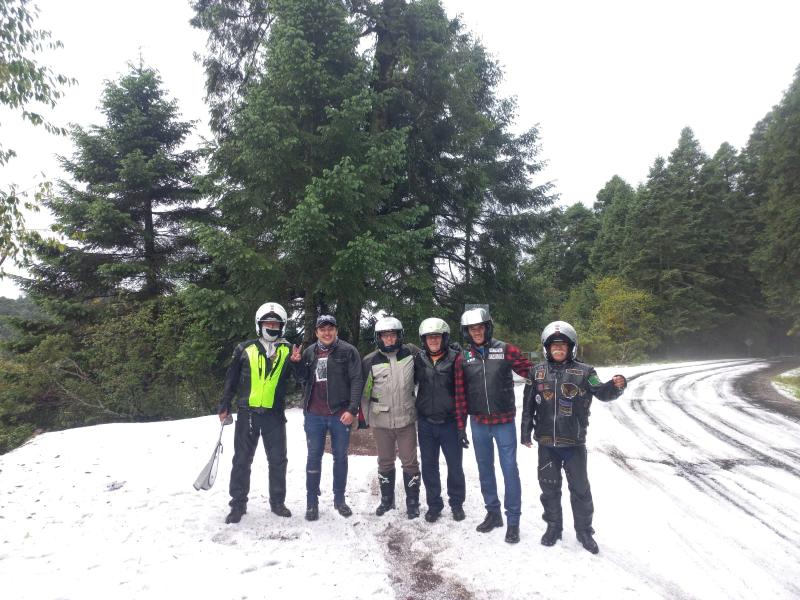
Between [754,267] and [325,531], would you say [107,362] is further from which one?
[754,267]

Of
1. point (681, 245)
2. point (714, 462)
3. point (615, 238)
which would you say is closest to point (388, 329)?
point (714, 462)

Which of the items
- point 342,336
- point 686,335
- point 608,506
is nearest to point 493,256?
point 342,336

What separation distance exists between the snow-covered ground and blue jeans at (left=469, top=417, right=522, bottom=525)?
312mm

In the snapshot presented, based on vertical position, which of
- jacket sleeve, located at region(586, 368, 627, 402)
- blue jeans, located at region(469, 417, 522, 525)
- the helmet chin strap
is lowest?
blue jeans, located at region(469, 417, 522, 525)

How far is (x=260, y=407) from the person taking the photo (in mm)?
4641

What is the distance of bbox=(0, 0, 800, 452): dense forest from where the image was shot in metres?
9.50

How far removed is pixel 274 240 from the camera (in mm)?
10289

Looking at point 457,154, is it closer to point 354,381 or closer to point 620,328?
point 354,381

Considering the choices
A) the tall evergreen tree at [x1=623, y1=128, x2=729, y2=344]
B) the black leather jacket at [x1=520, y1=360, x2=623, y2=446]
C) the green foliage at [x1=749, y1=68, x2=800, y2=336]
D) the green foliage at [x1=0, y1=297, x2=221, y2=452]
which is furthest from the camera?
the tall evergreen tree at [x1=623, y1=128, x2=729, y2=344]

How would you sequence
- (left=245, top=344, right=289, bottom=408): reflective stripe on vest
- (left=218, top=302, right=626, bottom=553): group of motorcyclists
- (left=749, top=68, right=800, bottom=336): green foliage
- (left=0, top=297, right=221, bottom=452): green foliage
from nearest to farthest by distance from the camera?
(left=218, top=302, right=626, bottom=553): group of motorcyclists < (left=245, top=344, right=289, bottom=408): reflective stripe on vest < (left=0, top=297, right=221, bottom=452): green foliage < (left=749, top=68, right=800, bottom=336): green foliage

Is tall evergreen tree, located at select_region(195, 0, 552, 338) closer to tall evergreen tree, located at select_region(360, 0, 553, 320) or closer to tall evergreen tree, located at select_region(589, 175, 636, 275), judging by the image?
tall evergreen tree, located at select_region(360, 0, 553, 320)

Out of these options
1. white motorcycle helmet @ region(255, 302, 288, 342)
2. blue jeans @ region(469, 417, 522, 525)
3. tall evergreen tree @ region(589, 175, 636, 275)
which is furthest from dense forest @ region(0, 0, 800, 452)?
tall evergreen tree @ region(589, 175, 636, 275)

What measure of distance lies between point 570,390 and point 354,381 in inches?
87.4

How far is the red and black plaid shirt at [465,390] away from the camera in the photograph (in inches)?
171
